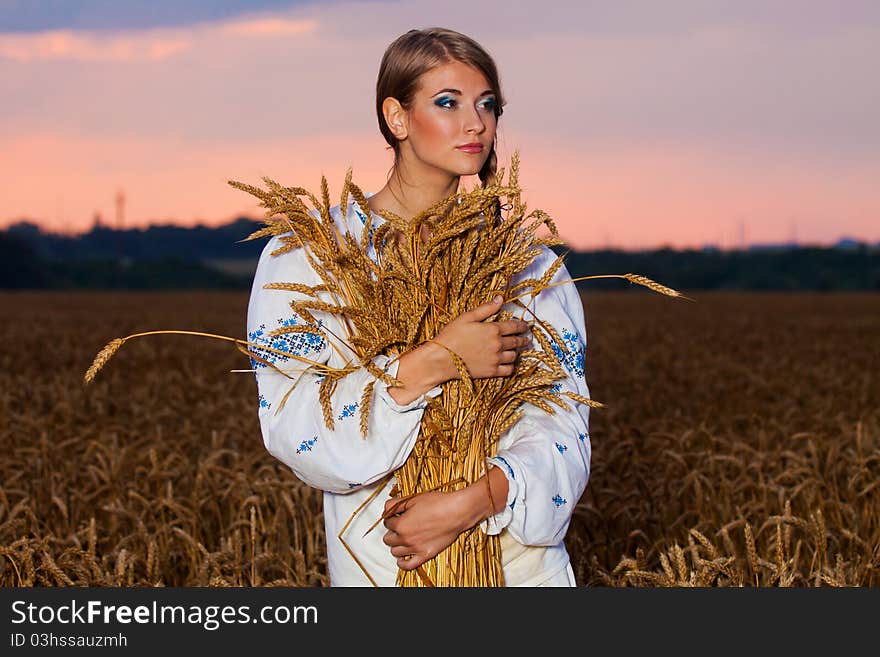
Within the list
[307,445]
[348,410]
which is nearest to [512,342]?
[348,410]

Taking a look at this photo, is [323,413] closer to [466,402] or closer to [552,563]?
[466,402]

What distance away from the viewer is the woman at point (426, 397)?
92.4 inches

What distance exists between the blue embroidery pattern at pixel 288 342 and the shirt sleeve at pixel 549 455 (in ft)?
1.65

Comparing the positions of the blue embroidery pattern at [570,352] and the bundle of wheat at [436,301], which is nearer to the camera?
the bundle of wheat at [436,301]

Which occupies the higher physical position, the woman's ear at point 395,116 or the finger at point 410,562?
the woman's ear at point 395,116

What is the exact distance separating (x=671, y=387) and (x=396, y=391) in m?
9.19

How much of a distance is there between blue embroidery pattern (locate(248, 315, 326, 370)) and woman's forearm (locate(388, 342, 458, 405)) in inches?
11.1

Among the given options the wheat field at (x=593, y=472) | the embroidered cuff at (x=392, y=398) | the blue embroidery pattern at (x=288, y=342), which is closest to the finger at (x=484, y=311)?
the embroidered cuff at (x=392, y=398)

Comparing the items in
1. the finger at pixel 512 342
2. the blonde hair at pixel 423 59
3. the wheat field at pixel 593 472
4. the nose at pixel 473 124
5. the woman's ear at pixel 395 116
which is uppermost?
the blonde hair at pixel 423 59

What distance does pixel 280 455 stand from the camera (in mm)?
2549

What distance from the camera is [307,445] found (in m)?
2.45

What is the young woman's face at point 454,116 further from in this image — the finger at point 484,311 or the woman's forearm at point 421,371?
the woman's forearm at point 421,371

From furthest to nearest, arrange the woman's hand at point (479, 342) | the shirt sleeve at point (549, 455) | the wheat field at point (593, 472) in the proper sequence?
the wheat field at point (593, 472) < the shirt sleeve at point (549, 455) < the woman's hand at point (479, 342)

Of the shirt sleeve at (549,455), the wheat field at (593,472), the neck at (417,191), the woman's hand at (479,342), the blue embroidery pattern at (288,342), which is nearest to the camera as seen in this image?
the woman's hand at (479,342)
